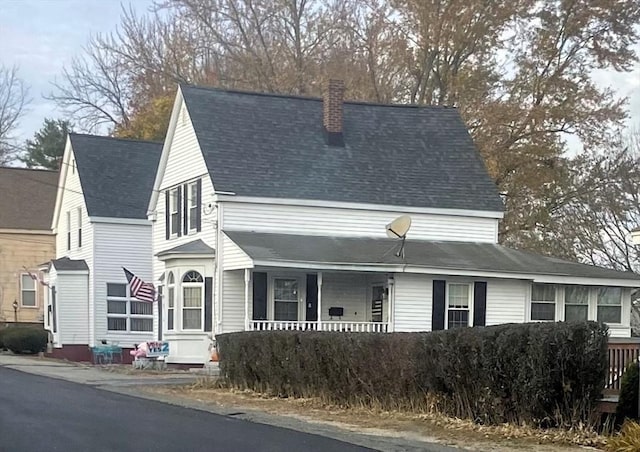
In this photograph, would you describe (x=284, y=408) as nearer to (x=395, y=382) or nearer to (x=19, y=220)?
(x=395, y=382)

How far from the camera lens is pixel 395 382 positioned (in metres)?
16.2

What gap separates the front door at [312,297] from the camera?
2692cm

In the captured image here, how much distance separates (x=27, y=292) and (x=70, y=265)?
8.89 meters

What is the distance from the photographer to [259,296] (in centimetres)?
2662

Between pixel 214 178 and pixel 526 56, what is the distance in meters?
17.9

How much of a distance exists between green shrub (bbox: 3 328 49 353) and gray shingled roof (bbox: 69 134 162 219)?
5752mm

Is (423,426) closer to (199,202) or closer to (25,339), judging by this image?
(199,202)

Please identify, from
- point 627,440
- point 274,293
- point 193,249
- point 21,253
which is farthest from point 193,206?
point 627,440

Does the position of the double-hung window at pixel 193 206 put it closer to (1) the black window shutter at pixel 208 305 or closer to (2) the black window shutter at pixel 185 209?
(2) the black window shutter at pixel 185 209

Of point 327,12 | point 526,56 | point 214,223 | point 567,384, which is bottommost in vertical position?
point 567,384

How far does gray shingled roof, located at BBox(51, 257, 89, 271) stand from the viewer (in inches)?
1400

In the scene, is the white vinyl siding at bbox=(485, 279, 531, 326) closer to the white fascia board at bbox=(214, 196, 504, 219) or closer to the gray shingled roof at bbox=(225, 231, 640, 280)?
the gray shingled roof at bbox=(225, 231, 640, 280)

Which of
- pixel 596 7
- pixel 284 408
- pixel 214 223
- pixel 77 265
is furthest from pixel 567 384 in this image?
pixel 596 7

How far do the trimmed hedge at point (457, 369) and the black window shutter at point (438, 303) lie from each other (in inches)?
308
